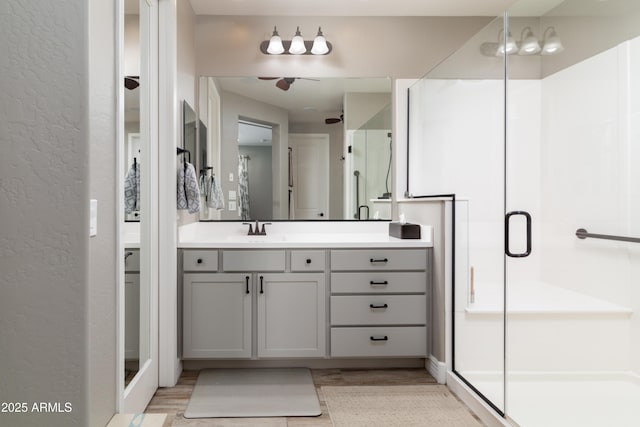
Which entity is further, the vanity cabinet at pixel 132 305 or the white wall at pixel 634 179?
the vanity cabinet at pixel 132 305

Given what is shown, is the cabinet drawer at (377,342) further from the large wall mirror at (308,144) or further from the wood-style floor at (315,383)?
the large wall mirror at (308,144)

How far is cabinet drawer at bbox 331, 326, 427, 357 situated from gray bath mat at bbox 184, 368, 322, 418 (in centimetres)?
29

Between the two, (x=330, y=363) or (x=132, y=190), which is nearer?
(x=132, y=190)

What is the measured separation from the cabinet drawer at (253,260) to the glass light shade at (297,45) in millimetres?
1554

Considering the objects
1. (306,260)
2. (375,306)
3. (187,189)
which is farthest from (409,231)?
(187,189)

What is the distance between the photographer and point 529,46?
192cm

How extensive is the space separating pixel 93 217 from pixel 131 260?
2.38 feet

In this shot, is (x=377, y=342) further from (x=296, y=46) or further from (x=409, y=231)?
(x=296, y=46)

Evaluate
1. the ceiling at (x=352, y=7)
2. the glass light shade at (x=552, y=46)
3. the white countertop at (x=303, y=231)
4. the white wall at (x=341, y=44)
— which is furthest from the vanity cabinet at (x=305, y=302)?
the ceiling at (x=352, y=7)

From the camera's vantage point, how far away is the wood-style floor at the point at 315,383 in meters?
2.10

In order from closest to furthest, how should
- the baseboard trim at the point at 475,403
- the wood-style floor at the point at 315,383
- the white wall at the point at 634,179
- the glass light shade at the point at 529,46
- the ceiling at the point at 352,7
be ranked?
the white wall at the point at 634,179
the glass light shade at the point at 529,46
the baseboard trim at the point at 475,403
the wood-style floor at the point at 315,383
the ceiling at the point at 352,7

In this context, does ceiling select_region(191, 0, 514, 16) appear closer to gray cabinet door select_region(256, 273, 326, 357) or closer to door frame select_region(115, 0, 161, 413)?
door frame select_region(115, 0, 161, 413)

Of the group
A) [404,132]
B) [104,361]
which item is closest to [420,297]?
[404,132]

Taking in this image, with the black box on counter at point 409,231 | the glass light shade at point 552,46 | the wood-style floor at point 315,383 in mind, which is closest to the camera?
the glass light shade at point 552,46
